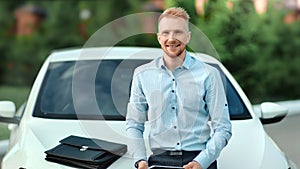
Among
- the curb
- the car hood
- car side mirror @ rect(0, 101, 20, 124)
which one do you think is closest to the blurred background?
the curb

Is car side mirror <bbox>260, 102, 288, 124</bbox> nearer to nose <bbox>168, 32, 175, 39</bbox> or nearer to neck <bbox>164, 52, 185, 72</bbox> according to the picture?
neck <bbox>164, 52, 185, 72</bbox>

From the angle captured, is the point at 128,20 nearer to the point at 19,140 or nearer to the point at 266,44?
the point at 266,44

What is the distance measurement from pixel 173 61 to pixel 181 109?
0.77ft

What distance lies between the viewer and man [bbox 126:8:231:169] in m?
2.67

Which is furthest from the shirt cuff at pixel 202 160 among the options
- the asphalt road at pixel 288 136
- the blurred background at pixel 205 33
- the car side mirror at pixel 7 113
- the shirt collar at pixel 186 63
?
the asphalt road at pixel 288 136

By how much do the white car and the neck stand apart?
2.32ft

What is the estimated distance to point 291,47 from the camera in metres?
16.4

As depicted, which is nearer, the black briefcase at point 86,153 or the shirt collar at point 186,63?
the shirt collar at point 186,63

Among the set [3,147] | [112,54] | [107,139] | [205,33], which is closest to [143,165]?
[107,139]

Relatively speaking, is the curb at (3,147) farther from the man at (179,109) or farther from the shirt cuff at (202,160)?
the shirt cuff at (202,160)

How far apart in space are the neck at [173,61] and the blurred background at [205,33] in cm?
298

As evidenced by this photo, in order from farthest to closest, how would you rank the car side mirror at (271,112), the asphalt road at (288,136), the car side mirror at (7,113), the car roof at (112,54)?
1. the asphalt road at (288,136)
2. the car roof at (112,54)
3. the car side mirror at (271,112)
4. the car side mirror at (7,113)

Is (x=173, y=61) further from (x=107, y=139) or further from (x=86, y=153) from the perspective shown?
(x=107, y=139)

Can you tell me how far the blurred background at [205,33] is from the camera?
977 cm
